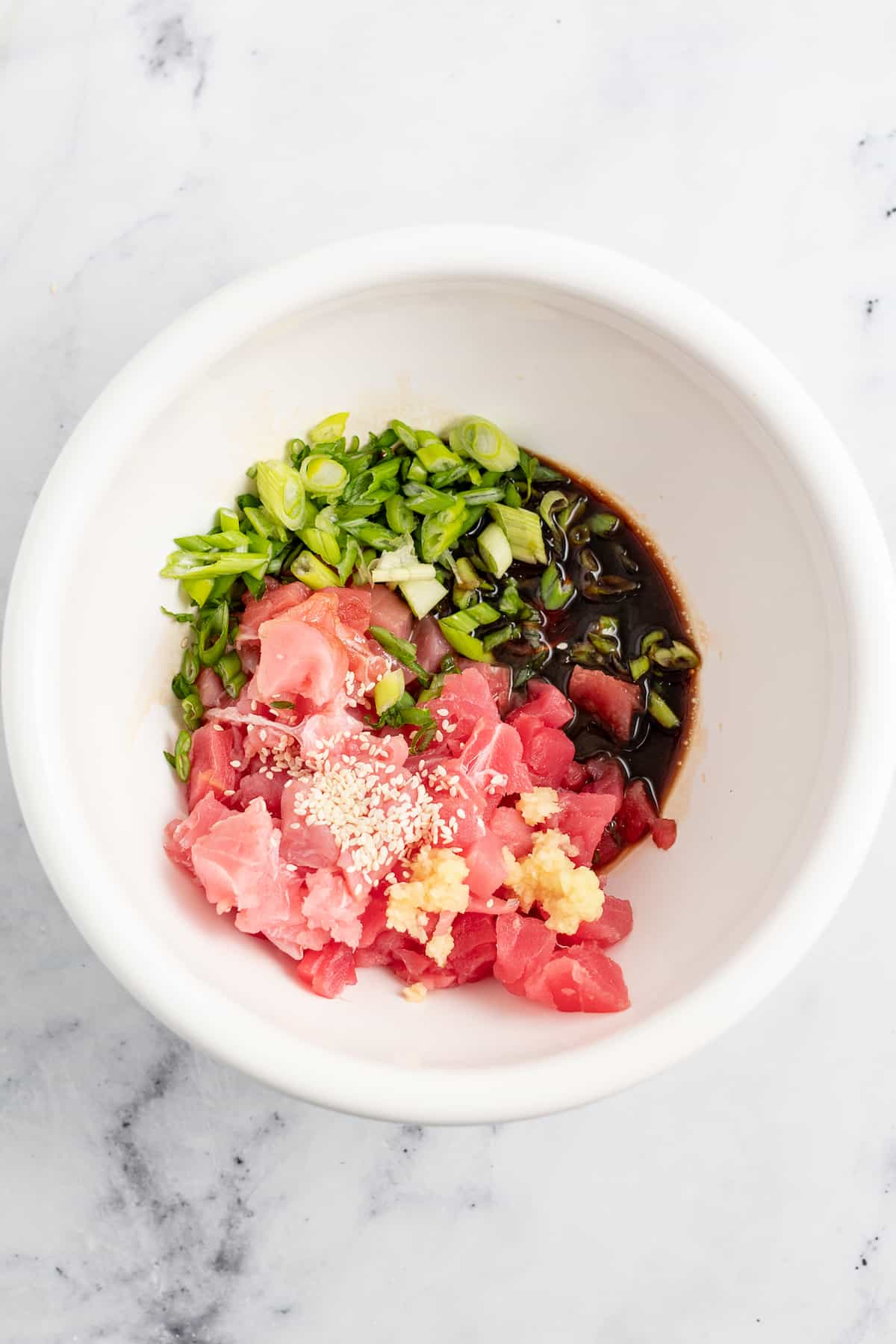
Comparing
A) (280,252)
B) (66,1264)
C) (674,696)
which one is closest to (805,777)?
(674,696)

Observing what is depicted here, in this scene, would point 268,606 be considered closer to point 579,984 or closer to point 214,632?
point 214,632

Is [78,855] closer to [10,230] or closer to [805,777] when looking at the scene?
[805,777]

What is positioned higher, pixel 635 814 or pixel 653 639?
pixel 653 639

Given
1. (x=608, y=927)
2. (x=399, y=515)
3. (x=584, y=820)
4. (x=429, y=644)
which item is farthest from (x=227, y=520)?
(x=608, y=927)

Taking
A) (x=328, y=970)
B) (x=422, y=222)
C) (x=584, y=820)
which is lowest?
(x=328, y=970)

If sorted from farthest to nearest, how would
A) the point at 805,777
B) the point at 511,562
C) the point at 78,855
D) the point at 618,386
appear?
the point at 511,562 < the point at 618,386 < the point at 805,777 < the point at 78,855
